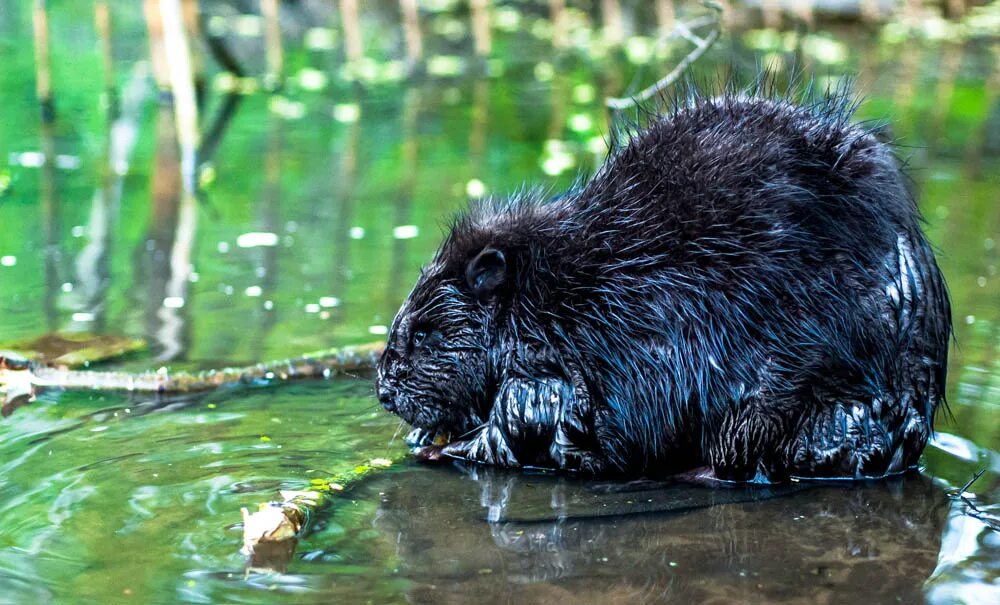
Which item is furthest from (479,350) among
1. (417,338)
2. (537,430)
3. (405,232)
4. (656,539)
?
(405,232)

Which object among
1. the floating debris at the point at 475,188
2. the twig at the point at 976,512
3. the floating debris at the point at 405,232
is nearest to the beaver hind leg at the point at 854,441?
the twig at the point at 976,512

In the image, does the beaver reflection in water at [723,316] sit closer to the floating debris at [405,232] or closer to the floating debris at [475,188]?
the floating debris at [405,232]

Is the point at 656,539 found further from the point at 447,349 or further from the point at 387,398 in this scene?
the point at 387,398

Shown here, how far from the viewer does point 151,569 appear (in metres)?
3.51

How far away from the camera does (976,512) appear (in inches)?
159

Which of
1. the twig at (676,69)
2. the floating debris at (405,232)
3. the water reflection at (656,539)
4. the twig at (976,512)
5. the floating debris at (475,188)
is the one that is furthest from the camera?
the floating debris at (475,188)

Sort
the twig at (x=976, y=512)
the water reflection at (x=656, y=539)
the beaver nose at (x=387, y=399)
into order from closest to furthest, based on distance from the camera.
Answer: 1. the water reflection at (x=656, y=539)
2. the twig at (x=976, y=512)
3. the beaver nose at (x=387, y=399)

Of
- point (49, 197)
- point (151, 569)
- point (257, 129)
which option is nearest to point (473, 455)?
point (151, 569)

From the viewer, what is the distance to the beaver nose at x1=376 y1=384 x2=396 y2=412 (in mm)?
4715

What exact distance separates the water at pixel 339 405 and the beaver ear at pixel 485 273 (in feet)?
2.29

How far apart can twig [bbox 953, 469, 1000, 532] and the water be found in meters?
0.04

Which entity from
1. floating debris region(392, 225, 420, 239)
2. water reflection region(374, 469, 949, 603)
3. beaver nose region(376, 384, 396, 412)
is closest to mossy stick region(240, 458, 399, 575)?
water reflection region(374, 469, 949, 603)

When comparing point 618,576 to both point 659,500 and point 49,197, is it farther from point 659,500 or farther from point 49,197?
point 49,197

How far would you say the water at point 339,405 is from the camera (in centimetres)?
354
